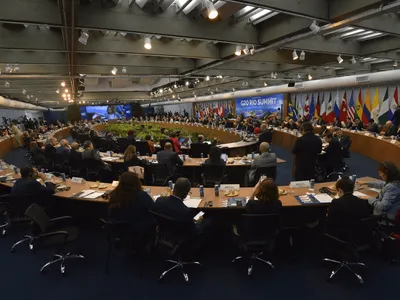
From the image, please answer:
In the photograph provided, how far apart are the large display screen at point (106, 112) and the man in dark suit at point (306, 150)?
31.5m

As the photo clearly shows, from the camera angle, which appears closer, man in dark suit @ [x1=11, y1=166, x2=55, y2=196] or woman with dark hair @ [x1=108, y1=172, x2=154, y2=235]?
woman with dark hair @ [x1=108, y1=172, x2=154, y2=235]

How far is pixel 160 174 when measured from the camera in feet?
20.1

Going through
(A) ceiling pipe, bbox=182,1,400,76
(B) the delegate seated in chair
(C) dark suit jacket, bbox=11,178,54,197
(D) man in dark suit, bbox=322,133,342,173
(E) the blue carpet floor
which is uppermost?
(A) ceiling pipe, bbox=182,1,400,76

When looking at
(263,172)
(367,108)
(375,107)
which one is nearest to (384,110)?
(375,107)

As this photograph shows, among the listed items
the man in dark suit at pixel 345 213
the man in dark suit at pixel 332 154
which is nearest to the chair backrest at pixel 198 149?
the man in dark suit at pixel 332 154

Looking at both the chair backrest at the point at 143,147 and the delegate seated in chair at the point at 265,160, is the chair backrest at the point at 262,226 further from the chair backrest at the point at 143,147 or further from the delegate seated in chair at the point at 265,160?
the chair backrest at the point at 143,147

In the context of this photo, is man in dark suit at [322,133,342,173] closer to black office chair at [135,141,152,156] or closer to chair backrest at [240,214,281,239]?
chair backrest at [240,214,281,239]

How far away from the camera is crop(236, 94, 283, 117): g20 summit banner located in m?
19.7

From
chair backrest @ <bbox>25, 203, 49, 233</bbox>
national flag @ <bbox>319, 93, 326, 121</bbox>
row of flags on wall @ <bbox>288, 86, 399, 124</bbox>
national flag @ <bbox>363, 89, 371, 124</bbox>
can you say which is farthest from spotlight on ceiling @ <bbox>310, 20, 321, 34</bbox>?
national flag @ <bbox>319, 93, 326, 121</bbox>

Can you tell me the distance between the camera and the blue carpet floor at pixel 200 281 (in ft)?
10.2

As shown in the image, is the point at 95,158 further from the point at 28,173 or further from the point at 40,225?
the point at 40,225

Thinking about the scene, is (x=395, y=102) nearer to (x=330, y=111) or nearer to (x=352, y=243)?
(x=330, y=111)

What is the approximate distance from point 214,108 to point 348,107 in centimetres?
1553

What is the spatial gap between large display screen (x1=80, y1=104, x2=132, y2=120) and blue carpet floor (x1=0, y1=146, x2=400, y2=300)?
32372 mm
